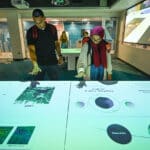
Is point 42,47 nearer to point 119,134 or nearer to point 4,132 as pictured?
point 4,132

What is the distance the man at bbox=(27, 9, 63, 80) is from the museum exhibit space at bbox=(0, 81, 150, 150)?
3.14ft

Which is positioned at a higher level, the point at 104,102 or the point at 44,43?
the point at 44,43

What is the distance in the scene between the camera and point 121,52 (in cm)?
762

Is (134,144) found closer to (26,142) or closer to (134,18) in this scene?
(26,142)

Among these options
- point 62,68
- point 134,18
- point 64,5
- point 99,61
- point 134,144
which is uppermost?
point 64,5

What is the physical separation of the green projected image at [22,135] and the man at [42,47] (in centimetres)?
136

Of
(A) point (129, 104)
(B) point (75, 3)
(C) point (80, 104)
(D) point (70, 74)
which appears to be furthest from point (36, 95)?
(B) point (75, 3)

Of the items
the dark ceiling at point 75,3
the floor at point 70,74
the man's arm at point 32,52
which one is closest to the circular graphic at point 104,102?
A: the man's arm at point 32,52

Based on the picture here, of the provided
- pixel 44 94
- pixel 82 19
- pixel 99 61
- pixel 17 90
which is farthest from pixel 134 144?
pixel 82 19

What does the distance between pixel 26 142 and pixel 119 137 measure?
0.43 m

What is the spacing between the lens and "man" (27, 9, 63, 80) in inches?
84.2

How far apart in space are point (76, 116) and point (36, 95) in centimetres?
38

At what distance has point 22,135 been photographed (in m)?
0.78

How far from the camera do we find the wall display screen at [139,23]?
481 centimetres
